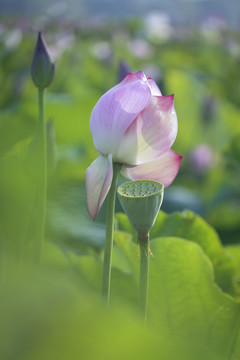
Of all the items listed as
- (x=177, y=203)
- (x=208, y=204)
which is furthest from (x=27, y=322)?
(x=208, y=204)

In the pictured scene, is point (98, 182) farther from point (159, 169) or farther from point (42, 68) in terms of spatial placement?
point (42, 68)

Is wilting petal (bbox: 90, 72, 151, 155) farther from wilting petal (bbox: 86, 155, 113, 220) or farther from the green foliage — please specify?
the green foliage

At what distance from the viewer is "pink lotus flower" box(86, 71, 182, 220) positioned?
12.8 inches

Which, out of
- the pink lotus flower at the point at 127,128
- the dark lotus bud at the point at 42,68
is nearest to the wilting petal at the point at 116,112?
the pink lotus flower at the point at 127,128

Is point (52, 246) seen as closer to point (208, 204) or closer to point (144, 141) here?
point (144, 141)

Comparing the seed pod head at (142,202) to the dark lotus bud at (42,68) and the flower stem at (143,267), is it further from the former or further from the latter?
the dark lotus bud at (42,68)

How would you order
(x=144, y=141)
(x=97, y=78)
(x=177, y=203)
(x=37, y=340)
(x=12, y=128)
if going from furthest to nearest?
(x=97, y=78), (x=177, y=203), (x=12, y=128), (x=144, y=141), (x=37, y=340)

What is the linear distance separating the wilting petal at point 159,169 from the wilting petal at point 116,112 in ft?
0.11

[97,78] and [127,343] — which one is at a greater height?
[127,343]

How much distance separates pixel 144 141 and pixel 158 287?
160 millimetres

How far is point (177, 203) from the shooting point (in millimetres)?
1150

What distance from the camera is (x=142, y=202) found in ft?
1.05

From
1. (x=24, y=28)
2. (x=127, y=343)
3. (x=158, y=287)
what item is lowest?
(x=24, y=28)

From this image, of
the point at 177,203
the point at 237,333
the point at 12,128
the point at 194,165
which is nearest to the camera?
the point at 237,333
